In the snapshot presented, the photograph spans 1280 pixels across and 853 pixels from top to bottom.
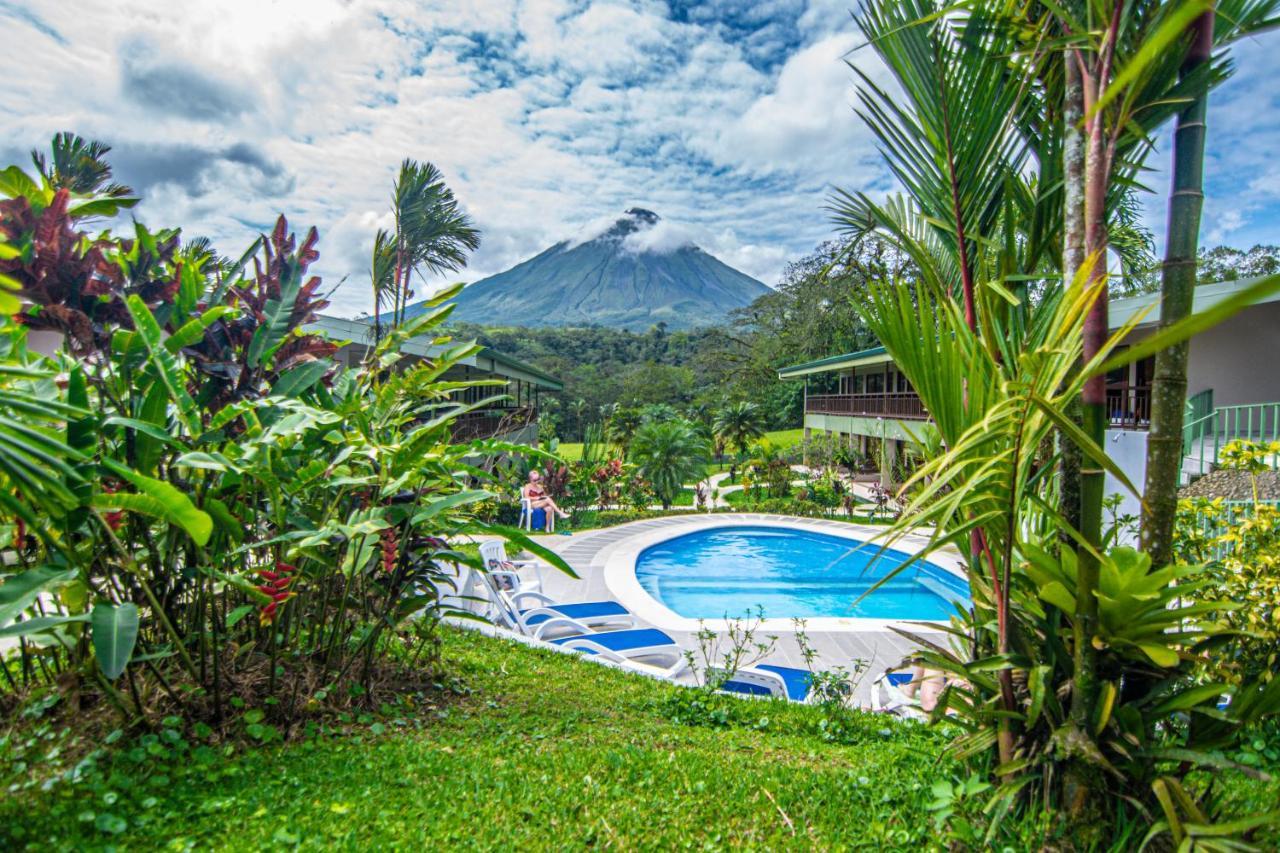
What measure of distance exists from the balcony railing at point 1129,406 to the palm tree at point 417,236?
42.1 ft

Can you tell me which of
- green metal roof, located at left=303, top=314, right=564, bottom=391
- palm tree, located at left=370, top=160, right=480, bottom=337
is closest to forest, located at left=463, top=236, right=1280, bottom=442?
green metal roof, located at left=303, top=314, right=564, bottom=391

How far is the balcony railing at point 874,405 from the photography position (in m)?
18.6

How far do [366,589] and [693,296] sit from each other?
136m

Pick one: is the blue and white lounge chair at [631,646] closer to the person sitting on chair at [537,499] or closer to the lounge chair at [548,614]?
the lounge chair at [548,614]

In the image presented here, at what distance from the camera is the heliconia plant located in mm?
2498

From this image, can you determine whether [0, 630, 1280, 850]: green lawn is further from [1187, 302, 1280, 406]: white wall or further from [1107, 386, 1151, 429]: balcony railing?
[1187, 302, 1280, 406]: white wall

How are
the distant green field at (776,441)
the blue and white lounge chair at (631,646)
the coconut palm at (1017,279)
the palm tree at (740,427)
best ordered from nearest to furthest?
the coconut palm at (1017,279) → the blue and white lounge chair at (631,646) → the palm tree at (740,427) → the distant green field at (776,441)

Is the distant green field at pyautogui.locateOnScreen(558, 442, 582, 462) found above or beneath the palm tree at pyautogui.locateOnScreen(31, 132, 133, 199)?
beneath

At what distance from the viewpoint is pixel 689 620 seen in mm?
8352

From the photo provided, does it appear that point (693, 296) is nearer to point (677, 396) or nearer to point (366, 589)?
point (677, 396)

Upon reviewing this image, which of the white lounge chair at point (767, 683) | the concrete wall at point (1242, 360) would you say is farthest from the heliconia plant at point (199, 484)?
the concrete wall at point (1242, 360)

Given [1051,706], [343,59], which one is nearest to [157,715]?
[1051,706]

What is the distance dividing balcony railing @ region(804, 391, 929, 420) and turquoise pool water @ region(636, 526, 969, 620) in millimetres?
3870

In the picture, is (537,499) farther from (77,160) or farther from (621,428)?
(621,428)
